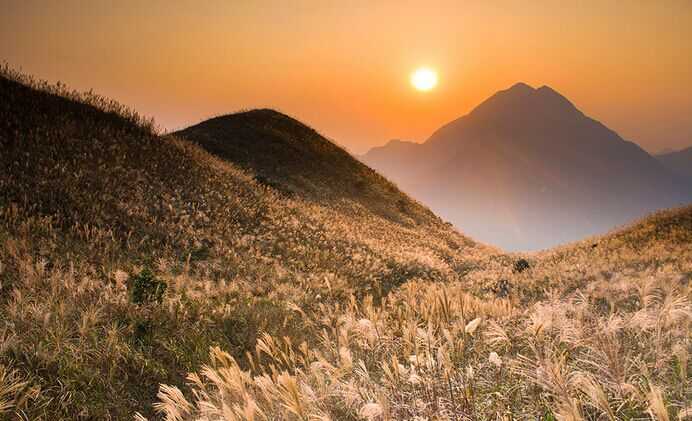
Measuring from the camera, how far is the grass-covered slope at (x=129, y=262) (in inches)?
183

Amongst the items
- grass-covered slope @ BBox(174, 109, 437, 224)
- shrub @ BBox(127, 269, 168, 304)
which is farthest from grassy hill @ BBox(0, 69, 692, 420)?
grass-covered slope @ BBox(174, 109, 437, 224)

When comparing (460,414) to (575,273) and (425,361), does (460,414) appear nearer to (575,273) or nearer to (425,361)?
(425,361)

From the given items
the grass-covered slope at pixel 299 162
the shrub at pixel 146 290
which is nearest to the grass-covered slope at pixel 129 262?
the shrub at pixel 146 290

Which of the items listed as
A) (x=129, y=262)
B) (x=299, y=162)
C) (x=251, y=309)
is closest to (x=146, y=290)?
(x=251, y=309)

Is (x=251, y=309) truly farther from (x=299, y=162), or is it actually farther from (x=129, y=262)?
(x=299, y=162)

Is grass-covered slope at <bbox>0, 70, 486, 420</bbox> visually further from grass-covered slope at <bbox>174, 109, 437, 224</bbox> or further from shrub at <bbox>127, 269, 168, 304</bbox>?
grass-covered slope at <bbox>174, 109, 437, 224</bbox>

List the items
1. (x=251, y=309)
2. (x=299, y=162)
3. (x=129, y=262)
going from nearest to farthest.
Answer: (x=251, y=309)
(x=129, y=262)
(x=299, y=162)

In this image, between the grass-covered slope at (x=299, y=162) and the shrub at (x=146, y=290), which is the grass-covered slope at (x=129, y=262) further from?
the grass-covered slope at (x=299, y=162)

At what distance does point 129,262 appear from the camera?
318 inches

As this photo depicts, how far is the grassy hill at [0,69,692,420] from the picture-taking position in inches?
111

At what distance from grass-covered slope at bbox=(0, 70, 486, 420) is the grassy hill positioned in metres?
0.04

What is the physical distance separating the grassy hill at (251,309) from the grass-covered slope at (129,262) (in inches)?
1.8

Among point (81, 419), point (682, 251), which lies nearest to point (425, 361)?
point (81, 419)

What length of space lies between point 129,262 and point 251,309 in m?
3.10
